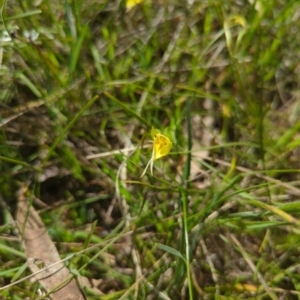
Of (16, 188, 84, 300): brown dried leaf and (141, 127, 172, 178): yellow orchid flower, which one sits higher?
(141, 127, 172, 178): yellow orchid flower

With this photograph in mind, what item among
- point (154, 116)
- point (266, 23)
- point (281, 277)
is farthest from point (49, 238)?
point (266, 23)

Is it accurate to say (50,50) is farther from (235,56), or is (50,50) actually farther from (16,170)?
(235,56)

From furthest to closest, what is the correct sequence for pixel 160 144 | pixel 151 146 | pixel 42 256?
pixel 151 146 < pixel 42 256 < pixel 160 144

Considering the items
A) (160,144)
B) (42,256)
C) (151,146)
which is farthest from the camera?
(151,146)

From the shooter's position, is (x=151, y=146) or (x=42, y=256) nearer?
(x=42, y=256)

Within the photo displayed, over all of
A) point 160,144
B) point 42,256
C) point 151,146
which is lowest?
point 42,256

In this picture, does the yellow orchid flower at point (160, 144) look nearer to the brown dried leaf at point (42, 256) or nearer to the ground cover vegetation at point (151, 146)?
the ground cover vegetation at point (151, 146)

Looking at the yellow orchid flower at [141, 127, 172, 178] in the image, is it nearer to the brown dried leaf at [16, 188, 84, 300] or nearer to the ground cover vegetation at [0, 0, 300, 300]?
the ground cover vegetation at [0, 0, 300, 300]

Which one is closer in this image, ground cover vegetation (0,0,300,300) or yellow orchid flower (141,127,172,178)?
yellow orchid flower (141,127,172,178)

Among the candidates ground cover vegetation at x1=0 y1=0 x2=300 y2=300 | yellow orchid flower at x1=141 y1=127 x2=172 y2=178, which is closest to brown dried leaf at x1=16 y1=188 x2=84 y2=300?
ground cover vegetation at x1=0 y1=0 x2=300 y2=300
